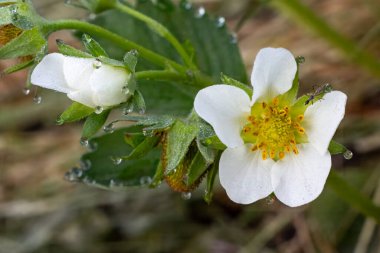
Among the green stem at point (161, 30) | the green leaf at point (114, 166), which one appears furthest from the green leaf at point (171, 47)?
the green stem at point (161, 30)

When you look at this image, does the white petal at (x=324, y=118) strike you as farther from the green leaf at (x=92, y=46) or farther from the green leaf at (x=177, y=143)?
the green leaf at (x=92, y=46)

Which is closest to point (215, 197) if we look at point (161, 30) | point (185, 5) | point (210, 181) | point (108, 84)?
point (185, 5)

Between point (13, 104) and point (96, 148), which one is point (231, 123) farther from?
point (13, 104)

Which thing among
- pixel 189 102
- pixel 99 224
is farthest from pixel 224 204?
pixel 189 102

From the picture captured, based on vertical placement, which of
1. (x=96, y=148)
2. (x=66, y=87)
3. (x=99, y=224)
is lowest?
(x=99, y=224)

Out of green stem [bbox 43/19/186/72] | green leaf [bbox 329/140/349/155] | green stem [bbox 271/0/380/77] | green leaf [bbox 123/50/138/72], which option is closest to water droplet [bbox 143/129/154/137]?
green leaf [bbox 123/50/138/72]

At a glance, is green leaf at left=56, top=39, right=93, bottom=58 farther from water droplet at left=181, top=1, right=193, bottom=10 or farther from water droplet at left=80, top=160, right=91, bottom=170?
water droplet at left=181, top=1, right=193, bottom=10
